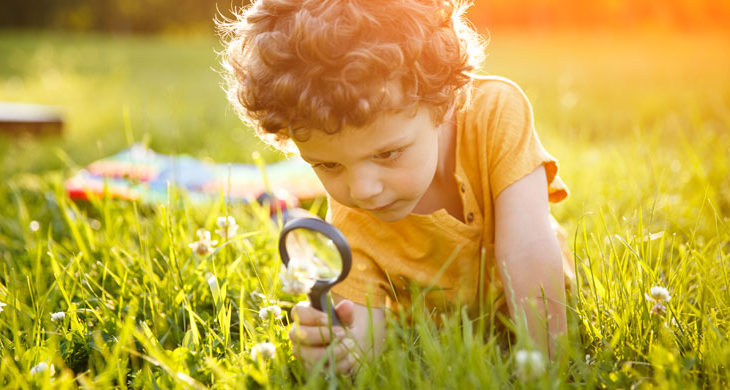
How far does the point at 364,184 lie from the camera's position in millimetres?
1559

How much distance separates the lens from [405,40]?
1.59 m

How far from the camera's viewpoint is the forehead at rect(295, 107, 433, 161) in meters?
1.53

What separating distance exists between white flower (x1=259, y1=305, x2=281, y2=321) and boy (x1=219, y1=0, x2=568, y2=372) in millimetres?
109

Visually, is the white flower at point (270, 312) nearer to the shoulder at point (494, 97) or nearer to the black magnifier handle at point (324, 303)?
the black magnifier handle at point (324, 303)

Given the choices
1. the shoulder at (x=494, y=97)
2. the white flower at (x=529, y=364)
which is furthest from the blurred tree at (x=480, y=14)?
the white flower at (x=529, y=364)

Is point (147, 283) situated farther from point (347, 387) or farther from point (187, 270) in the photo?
point (347, 387)

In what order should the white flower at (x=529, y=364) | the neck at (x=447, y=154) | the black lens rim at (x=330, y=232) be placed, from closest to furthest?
the white flower at (x=529, y=364), the black lens rim at (x=330, y=232), the neck at (x=447, y=154)

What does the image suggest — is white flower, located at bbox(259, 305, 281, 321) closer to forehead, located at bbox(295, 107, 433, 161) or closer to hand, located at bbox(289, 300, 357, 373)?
hand, located at bbox(289, 300, 357, 373)

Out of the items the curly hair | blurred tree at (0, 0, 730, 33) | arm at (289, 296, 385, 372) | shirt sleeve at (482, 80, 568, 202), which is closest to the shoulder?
shirt sleeve at (482, 80, 568, 202)

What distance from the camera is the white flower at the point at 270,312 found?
1581mm

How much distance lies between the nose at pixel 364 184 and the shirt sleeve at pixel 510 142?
44 centimetres

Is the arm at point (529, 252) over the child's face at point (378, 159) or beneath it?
beneath

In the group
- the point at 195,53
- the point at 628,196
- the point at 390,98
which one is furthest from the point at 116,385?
the point at 195,53

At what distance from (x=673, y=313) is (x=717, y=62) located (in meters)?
6.81
